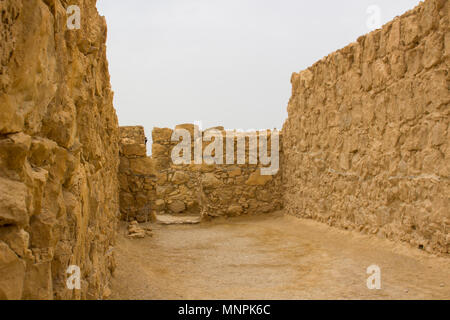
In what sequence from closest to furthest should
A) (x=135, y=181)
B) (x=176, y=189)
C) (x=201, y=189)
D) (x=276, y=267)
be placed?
(x=276, y=267) < (x=135, y=181) < (x=201, y=189) < (x=176, y=189)

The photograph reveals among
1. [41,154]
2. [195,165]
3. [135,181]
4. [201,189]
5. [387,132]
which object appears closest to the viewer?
[41,154]

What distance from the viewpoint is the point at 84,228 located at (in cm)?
210

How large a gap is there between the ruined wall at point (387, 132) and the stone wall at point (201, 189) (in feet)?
5.25

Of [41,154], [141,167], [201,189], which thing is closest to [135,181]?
[141,167]

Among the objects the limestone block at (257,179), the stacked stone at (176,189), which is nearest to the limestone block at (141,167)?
the limestone block at (257,179)

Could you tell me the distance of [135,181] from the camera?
24.9 ft

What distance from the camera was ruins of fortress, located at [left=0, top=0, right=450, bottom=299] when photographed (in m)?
1.26

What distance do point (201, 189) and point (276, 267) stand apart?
4526mm

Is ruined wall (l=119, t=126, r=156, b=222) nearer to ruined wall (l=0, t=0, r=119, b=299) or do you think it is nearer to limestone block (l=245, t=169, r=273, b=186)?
limestone block (l=245, t=169, r=273, b=186)

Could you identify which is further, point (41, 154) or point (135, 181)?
point (135, 181)

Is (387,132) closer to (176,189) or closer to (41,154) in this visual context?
(41,154)

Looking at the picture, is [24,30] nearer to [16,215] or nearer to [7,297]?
[16,215]
